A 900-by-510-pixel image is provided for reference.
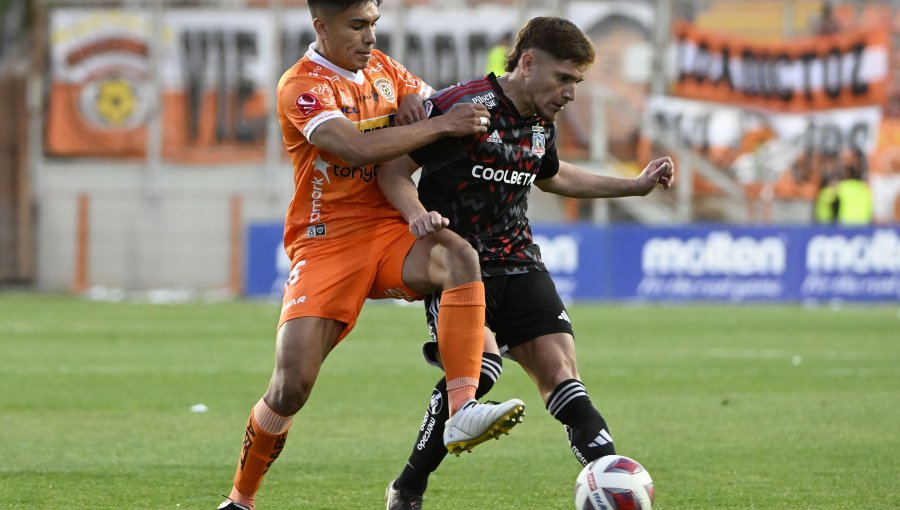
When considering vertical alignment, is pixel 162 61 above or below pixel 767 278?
above

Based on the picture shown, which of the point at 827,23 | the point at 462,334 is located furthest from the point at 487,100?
the point at 827,23

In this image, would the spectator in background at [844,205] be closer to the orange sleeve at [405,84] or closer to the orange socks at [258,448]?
the orange sleeve at [405,84]

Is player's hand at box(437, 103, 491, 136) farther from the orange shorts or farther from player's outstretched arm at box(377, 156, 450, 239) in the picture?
the orange shorts

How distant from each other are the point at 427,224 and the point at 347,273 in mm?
532

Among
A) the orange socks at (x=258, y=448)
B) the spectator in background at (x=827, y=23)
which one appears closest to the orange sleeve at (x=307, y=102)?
the orange socks at (x=258, y=448)

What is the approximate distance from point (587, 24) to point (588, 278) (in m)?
7.58

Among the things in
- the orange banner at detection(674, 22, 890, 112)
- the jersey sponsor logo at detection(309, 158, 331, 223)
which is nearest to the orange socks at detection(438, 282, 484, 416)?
the jersey sponsor logo at detection(309, 158, 331, 223)

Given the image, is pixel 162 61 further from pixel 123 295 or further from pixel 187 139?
pixel 123 295

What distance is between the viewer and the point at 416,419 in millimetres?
9234

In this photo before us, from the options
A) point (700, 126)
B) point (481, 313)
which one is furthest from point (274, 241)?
point (481, 313)

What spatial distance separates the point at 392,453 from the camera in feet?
25.6

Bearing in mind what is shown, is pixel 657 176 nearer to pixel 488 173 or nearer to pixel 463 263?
pixel 488 173

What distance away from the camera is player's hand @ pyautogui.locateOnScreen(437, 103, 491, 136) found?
5512mm

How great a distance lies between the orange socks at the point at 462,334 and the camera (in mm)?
5465
